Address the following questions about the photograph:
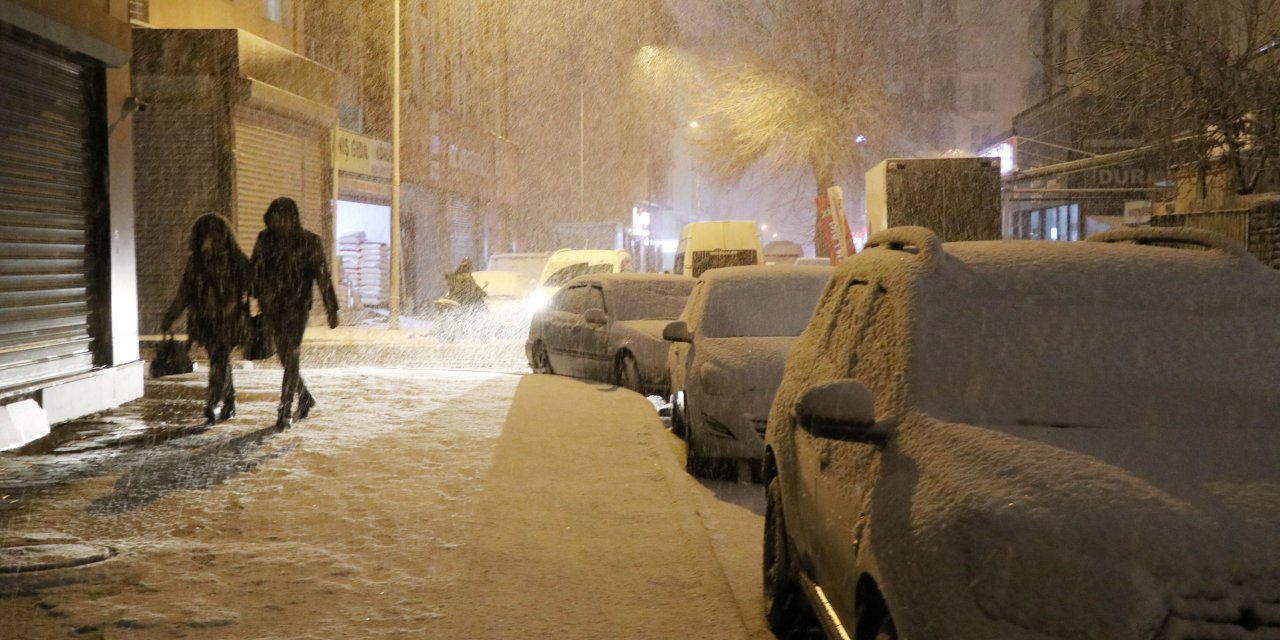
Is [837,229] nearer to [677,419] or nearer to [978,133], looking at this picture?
[677,419]

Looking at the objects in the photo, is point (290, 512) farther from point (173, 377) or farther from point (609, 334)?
point (173, 377)

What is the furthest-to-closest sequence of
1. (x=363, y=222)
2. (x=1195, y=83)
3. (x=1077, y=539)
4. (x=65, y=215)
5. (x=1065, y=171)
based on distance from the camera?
(x=363, y=222)
(x=1065, y=171)
(x=1195, y=83)
(x=65, y=215)
(x=1077, y=539)

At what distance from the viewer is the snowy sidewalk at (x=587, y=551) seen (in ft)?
16.6

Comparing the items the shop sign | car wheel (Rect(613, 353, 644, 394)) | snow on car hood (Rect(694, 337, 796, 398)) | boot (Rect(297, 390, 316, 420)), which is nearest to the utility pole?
the shop sign

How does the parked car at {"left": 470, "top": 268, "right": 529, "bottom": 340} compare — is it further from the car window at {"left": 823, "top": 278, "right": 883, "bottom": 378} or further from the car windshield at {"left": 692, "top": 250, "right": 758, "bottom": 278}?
the car window at {"left": 823, "top": 278, "right": 883, "bottom": 378}

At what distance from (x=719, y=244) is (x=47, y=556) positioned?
2134 centimetres

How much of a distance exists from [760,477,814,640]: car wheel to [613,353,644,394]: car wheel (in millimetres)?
7311

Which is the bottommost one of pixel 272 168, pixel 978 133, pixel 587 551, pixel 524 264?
pixel 587 551

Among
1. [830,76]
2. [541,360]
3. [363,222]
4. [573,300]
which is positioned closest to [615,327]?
[573,300]

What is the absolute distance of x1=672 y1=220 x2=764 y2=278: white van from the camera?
25.8 metres

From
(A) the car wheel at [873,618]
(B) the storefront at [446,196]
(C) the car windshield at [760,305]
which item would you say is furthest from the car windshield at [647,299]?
(B) the storefront at [446,196]

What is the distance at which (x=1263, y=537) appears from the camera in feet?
9.53

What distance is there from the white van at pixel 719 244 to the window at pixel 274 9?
9866 millimetres

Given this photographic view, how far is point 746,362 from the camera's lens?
8453 millimetres
